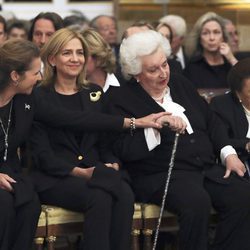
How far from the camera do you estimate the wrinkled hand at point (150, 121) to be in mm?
7090

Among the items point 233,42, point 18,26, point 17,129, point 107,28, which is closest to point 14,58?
point 17,129

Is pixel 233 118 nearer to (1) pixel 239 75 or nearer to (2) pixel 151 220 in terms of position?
(1) pixel 239 75

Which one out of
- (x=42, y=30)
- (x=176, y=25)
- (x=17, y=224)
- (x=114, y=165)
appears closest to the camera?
(x=17, y=224)

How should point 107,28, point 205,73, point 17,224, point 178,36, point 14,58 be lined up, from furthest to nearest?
point 178,36, point 107,28, point 205,73, point 14,58, point 17,224

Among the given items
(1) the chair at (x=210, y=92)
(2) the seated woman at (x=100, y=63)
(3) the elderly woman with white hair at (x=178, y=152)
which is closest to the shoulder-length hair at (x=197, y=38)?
(1) the chair at (x=210, y=92)

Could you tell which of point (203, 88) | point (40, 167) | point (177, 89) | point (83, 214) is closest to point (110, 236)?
point (83, 214)

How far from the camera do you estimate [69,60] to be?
7.26m

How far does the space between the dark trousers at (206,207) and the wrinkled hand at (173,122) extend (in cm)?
32

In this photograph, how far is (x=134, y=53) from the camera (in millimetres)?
7340

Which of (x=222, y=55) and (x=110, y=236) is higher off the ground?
(x=222, y=55)

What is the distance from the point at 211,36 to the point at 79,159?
3341 millimetres

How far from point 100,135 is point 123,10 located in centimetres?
616

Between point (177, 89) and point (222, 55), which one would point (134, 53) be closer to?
point (177, 89)

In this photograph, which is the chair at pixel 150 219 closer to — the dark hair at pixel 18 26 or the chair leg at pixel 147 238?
the chair leg at pixel 147 238
